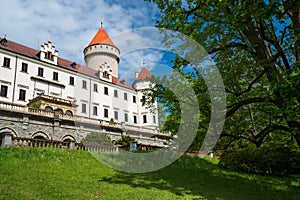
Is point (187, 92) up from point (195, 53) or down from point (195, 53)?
down

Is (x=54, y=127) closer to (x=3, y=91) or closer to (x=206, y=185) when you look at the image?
(x=3, y=91)

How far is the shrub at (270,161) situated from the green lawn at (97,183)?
2.91 ft

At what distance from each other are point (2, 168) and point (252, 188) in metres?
11.0

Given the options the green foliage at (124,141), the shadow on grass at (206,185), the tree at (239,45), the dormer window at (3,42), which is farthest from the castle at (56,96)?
the tree at (239,45)

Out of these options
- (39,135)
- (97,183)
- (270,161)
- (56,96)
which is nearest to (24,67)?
(56,96)

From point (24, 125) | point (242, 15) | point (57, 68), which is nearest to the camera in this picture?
point (242, 15)

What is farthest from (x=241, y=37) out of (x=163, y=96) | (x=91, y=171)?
(x=91, y=171)

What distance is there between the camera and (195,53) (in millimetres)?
11773

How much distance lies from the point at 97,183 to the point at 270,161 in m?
11.1

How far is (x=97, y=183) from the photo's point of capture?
998cm

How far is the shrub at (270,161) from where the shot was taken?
15.7 m

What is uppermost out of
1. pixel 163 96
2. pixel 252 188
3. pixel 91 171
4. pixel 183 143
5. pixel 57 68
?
pixel 57 68

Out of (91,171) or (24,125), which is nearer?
(91,171)

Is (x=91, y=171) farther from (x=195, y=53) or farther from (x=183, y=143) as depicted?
(x=195, y=53)
